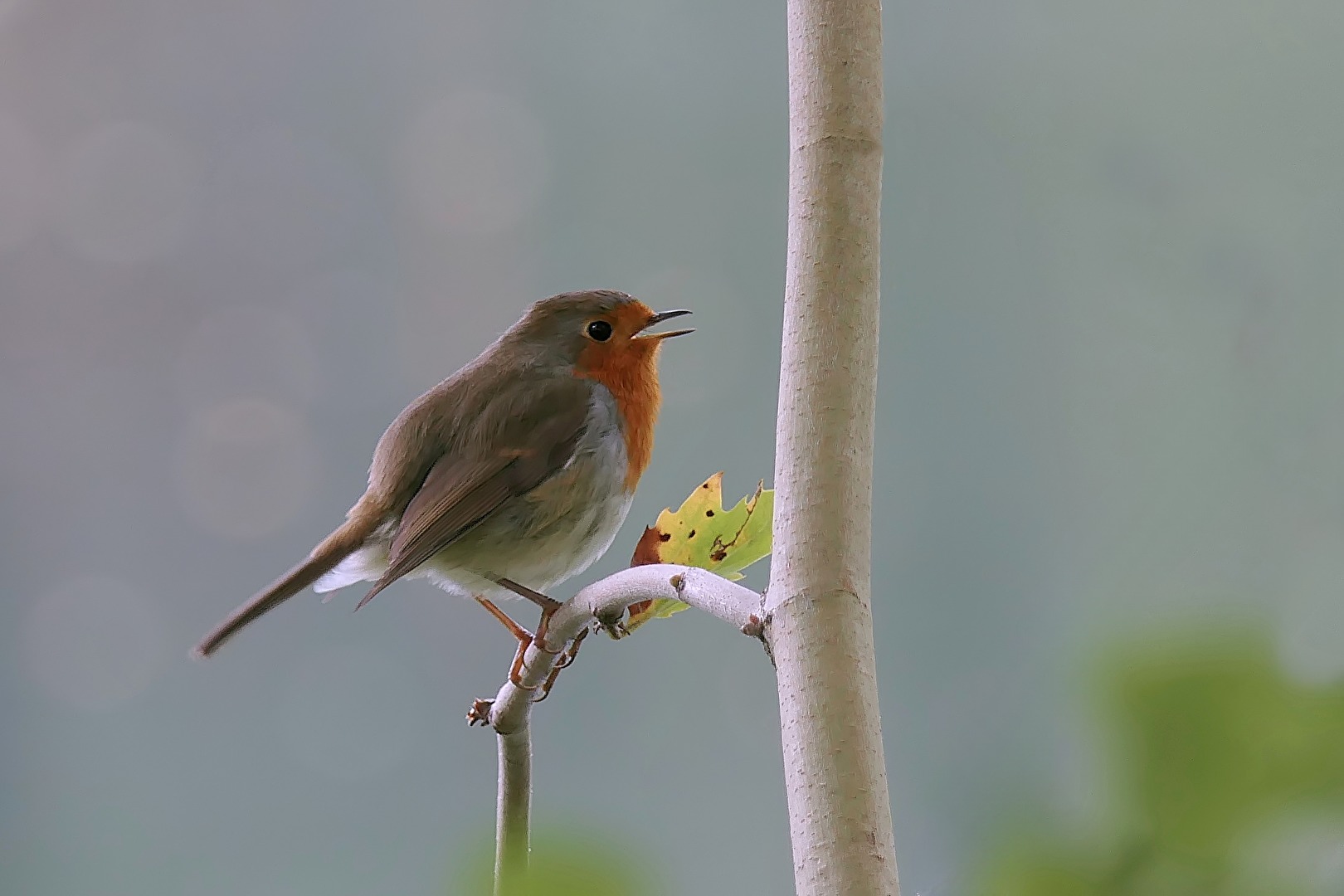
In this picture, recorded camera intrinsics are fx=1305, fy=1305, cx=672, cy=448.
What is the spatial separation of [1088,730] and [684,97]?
159cm

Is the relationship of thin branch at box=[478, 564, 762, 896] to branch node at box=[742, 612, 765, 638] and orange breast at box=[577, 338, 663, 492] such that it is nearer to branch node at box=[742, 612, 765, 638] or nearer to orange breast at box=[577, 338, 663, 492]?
branch node at box=[742, 612, 765, 638]

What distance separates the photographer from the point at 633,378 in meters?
1.03

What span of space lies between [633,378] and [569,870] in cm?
87

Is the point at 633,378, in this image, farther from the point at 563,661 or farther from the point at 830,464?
the point at 830,464

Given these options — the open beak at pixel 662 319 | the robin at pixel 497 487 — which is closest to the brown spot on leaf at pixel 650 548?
the robin at pixel 497 487

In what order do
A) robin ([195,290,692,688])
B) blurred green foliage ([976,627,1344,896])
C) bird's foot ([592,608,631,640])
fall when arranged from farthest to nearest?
1. robin ([195,290,692,688])
2. bird's foot ([592,608,631,640])
3. blurred green foliage ([976,627,1344,896])

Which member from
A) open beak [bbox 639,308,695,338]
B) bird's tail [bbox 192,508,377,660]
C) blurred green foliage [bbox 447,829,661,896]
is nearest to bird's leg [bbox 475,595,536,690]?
bird's tail [bbox 192,508,377,660]

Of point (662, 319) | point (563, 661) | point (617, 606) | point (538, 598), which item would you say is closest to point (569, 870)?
point (617, 606)

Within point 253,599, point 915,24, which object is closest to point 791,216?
point 253,599

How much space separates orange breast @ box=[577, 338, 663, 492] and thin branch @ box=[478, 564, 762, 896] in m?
0.32

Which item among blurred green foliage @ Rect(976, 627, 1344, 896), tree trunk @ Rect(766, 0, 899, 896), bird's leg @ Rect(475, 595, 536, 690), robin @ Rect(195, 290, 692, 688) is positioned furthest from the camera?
robin @ Rect(195, 290, 692, 688)

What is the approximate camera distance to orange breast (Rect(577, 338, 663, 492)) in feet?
3.33

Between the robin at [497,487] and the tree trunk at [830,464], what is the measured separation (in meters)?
0.49

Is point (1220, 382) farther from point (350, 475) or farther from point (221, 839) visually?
point (221, 839)
